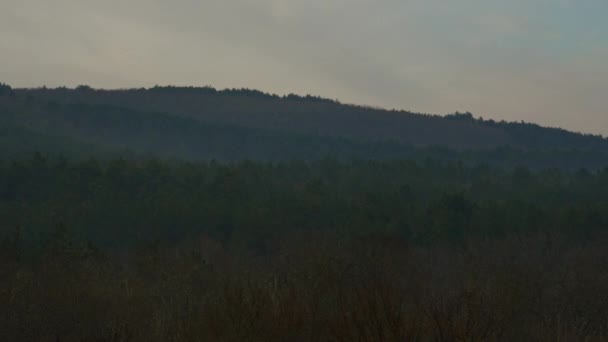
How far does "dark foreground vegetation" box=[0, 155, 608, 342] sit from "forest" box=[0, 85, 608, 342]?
7 centimetres

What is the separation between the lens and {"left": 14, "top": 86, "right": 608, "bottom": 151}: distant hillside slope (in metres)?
149

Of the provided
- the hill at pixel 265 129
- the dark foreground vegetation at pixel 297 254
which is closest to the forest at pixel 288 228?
the dark foreground vegetation at pixel 297 254

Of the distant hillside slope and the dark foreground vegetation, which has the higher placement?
the distant hillside slope

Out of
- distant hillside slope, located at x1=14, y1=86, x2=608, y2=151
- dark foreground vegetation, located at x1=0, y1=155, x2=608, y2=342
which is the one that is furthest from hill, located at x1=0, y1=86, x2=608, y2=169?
dark foreground vegetation, located at x1=0, y1=155, x2=608, y2=342

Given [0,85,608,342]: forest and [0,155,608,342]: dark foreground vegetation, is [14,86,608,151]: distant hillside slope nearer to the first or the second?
[0,85,608,342]: forest

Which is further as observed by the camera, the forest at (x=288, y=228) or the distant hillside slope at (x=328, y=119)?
the distant hillside slope at (x=328, y=119)

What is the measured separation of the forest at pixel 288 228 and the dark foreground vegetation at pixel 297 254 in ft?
0.22

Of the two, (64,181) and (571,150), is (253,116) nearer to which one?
(571,150)

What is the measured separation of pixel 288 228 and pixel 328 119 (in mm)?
102847

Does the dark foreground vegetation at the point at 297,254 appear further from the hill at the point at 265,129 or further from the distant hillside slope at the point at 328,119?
the distant hillside slope at the point at 328,119

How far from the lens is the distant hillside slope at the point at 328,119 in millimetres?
148625

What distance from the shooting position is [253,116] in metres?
158

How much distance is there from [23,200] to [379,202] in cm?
2800

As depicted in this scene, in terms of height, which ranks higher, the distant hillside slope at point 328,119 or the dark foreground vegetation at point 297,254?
the distant hillside slope at point 328,119
